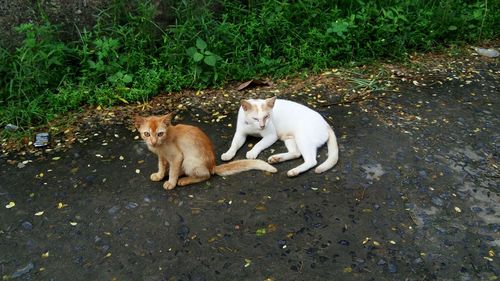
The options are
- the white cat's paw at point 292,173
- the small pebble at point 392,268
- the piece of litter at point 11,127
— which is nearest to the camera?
the small pebble at point 392,268

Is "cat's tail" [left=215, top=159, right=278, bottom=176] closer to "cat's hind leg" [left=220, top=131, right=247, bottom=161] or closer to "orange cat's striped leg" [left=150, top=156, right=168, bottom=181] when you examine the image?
"cat's hind leg" [left=220, top=131, right=247, bottom=161]

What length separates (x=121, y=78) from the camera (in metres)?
4.97

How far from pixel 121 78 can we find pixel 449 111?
3.43 metres

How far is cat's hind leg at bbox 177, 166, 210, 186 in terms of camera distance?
12.0 feet

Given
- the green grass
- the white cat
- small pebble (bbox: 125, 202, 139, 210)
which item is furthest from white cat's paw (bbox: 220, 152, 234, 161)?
the green grass

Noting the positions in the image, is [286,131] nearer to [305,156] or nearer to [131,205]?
[305,156]

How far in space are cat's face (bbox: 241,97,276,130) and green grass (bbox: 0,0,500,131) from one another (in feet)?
4.16

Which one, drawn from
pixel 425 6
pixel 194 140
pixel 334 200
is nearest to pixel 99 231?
pixel 194 140

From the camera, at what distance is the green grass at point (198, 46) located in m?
4.79

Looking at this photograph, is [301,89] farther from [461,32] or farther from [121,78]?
[461,32]

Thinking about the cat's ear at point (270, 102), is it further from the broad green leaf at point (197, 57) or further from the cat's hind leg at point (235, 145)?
the broad green leaf at point (197, 57)

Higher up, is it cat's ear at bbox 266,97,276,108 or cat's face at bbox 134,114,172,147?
cat's face at bbox 134,114,172,147

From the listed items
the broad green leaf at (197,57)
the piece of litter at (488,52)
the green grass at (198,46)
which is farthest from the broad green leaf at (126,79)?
the piece of litter at (488,52)

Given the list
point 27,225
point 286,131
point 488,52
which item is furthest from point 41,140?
point 488,52
